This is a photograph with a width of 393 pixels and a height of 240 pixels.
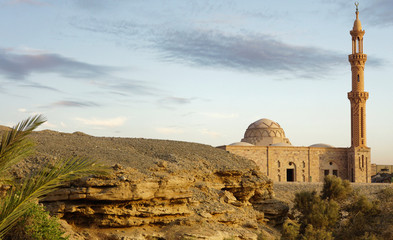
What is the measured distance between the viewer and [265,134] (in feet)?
165

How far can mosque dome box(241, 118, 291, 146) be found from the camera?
5019 cm

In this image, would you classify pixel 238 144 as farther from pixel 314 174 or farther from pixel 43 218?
pixel 43 218

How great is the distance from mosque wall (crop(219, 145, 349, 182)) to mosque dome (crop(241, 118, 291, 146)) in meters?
5.09

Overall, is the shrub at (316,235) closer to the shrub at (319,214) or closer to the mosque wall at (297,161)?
the shrub at (319,214)

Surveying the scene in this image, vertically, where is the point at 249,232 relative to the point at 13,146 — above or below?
below

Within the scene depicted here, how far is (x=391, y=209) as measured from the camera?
23.1 m

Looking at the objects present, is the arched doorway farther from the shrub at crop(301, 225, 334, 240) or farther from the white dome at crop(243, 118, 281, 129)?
the shrub at crop(301, 225, 334, 240)

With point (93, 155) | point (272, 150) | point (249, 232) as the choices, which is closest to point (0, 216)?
point (93, 155)

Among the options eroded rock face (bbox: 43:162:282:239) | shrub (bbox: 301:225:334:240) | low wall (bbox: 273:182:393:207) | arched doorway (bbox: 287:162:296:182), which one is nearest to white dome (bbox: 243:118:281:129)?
arched doorway (bbox: 287:162:296:182)

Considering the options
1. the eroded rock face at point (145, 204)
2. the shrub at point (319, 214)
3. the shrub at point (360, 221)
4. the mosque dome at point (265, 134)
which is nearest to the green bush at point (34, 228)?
the eroded rock face at point (145, 204)

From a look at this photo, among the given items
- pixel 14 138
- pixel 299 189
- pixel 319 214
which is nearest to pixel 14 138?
pixel 14 138

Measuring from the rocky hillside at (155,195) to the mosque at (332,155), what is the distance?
22661 millimetres

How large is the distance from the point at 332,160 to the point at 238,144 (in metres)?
9.26

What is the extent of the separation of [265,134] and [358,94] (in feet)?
34.4
